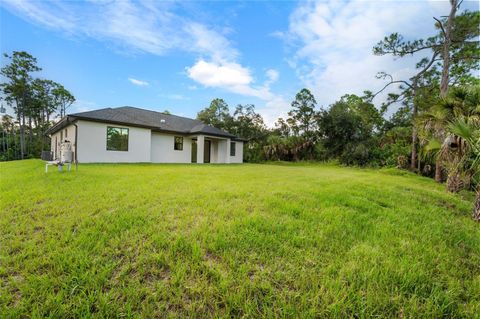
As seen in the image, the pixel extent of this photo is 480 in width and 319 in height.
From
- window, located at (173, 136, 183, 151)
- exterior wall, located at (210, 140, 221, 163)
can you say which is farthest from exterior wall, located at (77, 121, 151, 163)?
exterior wall, located at (210, 140, 221, 163)

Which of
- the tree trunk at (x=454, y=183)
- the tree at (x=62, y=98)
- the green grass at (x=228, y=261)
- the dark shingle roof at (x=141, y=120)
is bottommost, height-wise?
the green grass at (x=228, y=261)

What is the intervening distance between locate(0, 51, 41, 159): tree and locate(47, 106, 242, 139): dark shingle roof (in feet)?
42.3

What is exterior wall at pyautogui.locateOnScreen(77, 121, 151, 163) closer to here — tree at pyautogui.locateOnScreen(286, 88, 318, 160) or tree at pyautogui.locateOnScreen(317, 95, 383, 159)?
tree at pyautogui.locateOnScreen(286, 88, 318, 160)

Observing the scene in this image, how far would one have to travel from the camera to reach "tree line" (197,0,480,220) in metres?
5.95

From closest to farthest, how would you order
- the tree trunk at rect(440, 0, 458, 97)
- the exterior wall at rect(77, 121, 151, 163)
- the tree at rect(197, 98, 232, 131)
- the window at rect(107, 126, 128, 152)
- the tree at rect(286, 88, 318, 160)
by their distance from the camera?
1. the tree trunk at rect(440, 0, 458, 97)
2. the exterior wall at rect(77, 121, 151, 163)
3. the window at rect(107, 126, 128, 152)
4. the tree at rect(286, 88, 318, 160)
5. the tree at rect(197, 98, 232, 131)

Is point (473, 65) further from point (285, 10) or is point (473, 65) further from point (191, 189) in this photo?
point (191, 189)

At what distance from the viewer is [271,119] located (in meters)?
26.6

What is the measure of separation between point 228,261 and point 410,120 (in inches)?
936

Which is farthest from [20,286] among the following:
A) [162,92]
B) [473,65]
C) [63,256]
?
[473,65]

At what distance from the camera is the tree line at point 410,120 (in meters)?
5.95

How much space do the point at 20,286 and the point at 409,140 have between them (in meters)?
22.6

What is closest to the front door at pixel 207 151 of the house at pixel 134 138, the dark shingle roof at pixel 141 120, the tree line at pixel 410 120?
the house at pixel 134 138

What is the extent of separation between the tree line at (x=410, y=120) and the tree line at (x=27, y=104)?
802 inches

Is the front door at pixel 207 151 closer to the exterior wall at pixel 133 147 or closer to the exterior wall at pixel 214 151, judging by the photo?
the exterior wall at pixel 214 151
